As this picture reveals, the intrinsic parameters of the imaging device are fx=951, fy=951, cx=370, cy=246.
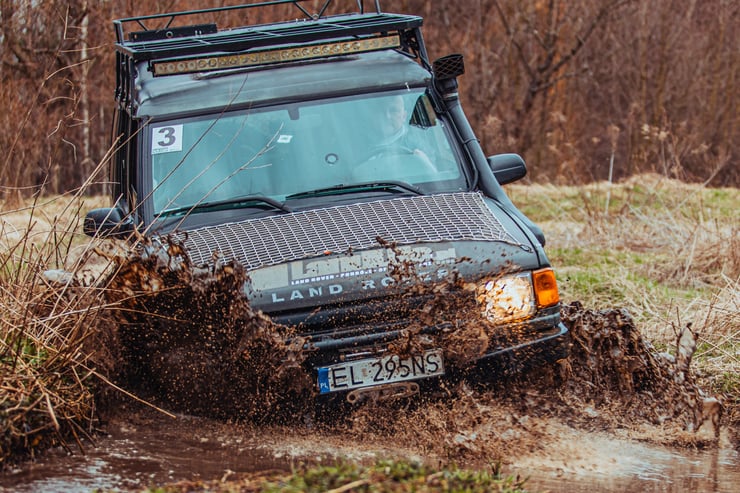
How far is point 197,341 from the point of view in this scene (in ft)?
14.4

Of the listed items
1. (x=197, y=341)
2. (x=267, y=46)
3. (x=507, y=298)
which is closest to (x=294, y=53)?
(x=267, y=46)

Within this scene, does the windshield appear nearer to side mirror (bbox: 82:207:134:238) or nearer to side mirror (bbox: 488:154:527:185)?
side mirror (bbox: 82:207:134:238)

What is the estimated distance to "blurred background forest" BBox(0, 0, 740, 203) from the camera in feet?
55.2

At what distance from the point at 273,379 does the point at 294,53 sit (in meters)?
2.38

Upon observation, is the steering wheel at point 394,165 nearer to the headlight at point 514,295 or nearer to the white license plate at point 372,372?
the headlight at point 514,295

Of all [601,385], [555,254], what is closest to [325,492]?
[601,385]

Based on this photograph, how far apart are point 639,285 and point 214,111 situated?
4378 mm

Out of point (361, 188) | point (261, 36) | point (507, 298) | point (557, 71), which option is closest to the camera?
point (507, 298)

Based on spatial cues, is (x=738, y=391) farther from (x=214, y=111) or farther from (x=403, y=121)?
(x=214, y=111)

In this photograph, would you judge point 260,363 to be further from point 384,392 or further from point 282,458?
point 384,392

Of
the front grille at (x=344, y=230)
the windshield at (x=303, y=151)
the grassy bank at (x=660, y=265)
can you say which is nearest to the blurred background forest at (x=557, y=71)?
the grassy bank at (x=660, y=265)

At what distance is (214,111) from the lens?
18.1 ft

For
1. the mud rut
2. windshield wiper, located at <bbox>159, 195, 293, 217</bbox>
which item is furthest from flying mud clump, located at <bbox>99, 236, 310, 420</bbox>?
windshield wiper, located at <bbox>159, 195, 293, 217</bbox>

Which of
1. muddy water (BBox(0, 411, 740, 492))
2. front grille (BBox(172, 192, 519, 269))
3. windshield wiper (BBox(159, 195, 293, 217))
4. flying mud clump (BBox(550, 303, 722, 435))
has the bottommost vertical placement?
muddy water (BBox(0, 411, 740, 492))
